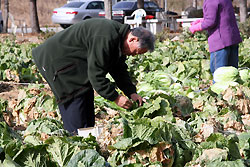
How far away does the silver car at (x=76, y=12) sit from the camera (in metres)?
21.2

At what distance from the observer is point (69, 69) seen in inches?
156

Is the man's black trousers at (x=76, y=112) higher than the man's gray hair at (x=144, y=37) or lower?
lower

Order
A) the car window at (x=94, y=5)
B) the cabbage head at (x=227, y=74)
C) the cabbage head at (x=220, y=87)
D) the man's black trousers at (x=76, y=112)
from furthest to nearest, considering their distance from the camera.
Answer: the car window at (x=94, y=5) < the cabbage head at (x=227, y=74) < the cabbage head at (x=220, y=87) < the man's black trousers at (x=76, y=112)

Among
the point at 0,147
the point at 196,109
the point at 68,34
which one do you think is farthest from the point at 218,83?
the point at 0,147

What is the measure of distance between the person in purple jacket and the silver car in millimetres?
15759

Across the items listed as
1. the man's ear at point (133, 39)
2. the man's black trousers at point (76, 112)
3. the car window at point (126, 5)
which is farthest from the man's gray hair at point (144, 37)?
the car window at point (126, 5)

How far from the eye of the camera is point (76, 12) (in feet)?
69.6

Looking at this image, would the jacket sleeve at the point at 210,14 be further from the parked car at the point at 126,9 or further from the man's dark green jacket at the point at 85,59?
the parked car at the point at 126,9

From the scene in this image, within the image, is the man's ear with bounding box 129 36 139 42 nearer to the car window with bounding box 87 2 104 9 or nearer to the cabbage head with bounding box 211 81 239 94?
the cabbage head with bounding box 211 81 239 94

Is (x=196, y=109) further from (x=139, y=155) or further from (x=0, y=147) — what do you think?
(x=0, y=147)

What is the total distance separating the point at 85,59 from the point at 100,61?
40 cm

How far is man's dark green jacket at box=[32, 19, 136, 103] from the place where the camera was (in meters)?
3.57

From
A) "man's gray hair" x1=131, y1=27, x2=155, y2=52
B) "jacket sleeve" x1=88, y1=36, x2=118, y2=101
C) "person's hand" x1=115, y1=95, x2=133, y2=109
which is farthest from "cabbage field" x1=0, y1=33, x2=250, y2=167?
"man's gray hair" x1=131, y1=27, x2=155, y2=52

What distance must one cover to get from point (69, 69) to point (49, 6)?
59.1m
